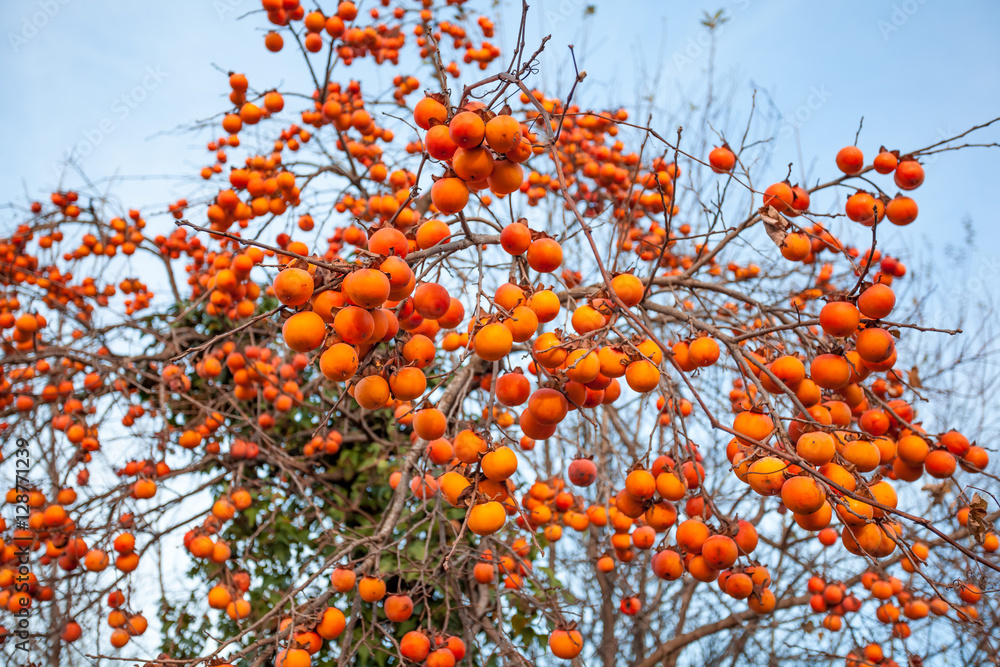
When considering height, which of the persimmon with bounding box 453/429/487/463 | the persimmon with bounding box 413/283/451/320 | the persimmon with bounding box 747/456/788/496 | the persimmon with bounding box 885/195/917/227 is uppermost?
the persimmon with bounding box 885/195/917/227

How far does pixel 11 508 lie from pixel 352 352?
2994mm

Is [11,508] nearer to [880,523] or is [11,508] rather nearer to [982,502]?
[880,523]

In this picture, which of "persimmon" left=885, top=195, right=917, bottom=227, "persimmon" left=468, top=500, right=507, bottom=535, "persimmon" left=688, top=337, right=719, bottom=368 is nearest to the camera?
"persimmon" left=468, top=500, right=507, bottom=535

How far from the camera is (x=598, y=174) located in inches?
168

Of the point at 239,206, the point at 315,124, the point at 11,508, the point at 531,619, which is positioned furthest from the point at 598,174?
the point at 11,508

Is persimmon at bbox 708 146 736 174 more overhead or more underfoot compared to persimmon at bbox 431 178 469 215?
more overhead

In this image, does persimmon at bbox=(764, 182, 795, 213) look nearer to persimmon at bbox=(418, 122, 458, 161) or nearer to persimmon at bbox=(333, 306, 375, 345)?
persimmon at bbox=(418, 122, 458, 161)

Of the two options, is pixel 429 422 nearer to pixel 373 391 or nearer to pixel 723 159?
pixel 373 391

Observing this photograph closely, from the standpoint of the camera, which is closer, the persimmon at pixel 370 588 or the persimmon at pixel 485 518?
the persimmon at pixel 485 518
